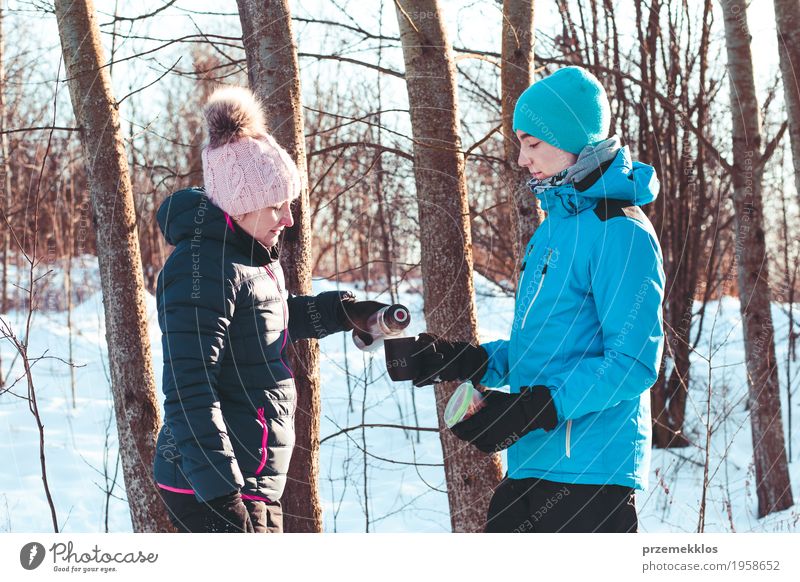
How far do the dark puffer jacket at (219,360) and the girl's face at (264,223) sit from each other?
1.1 inches

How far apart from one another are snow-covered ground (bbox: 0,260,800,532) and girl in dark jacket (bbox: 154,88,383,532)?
136 centimetres

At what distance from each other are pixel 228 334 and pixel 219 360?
9cm

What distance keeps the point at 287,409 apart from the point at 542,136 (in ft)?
3.61

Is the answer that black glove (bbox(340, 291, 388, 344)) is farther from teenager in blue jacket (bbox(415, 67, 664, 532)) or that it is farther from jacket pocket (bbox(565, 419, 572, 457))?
jacket pocket (bbox(565, 419, 572, 457))

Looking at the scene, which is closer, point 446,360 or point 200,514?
point 200,514

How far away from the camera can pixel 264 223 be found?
8.05 ft

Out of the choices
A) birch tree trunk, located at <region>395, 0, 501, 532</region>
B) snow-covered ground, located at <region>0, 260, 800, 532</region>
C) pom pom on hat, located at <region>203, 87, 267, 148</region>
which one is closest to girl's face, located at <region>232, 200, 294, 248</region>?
pom pom on hat, located at <region>203, 87, 267, 148</region>

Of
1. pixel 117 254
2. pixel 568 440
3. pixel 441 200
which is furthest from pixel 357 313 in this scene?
pixel 117 254

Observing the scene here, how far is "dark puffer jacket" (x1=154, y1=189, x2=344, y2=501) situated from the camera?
6.98ft

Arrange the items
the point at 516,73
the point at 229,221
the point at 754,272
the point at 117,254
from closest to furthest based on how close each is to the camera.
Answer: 1. the point at 229,221
2. the point at 117,254
3. the point at 516,73
4. the point at 754,272

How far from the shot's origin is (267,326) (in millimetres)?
2398

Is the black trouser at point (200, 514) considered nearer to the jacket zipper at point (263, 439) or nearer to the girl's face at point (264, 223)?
the jacket zipper at point (263, 439)

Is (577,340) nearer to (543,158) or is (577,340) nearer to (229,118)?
(543,158)
